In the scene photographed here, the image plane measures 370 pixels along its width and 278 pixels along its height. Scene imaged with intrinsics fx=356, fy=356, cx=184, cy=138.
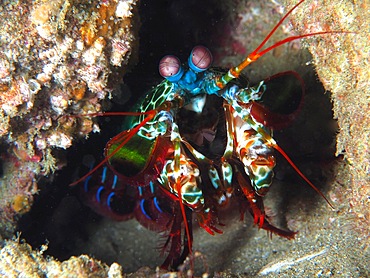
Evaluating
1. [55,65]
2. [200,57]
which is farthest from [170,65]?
[55,65]

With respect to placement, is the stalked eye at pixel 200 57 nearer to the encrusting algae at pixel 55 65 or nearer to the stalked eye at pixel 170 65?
the stalked eye at pixel 170 65

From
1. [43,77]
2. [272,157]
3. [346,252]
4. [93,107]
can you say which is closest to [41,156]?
[93,107]

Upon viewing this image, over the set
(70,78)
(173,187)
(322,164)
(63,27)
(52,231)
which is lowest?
(322,164)

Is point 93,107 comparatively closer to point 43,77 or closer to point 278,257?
point 43,77

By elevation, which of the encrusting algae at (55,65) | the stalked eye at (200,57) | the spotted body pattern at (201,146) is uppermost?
the encrusting algae at (55,65)

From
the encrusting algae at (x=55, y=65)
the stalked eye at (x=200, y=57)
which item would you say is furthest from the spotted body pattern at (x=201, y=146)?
the encrusting algae at (x=55, y=65)

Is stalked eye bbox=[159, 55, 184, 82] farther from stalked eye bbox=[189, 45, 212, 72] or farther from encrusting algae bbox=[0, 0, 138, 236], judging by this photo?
encrusting algae bbox=[0, 0, 138, 236]

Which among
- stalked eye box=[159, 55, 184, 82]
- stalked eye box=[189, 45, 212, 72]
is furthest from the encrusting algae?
stalked eye box=[189, 45, 212, 72]

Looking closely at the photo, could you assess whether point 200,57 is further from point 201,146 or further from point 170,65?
point 201,146
